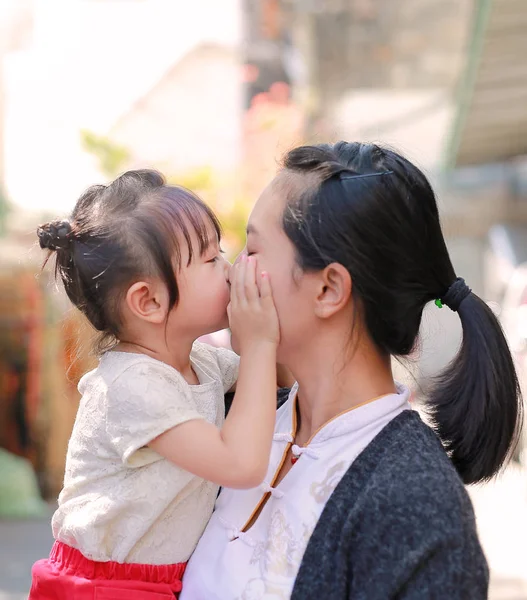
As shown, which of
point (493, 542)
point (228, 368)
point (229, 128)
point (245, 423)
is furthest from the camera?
point (229, 128)

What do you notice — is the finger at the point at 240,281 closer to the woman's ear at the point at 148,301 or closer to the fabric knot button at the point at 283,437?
the woman's ear at the point at 148,301

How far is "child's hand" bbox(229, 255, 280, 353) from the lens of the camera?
1711mm

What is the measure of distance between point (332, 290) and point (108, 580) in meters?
0.66

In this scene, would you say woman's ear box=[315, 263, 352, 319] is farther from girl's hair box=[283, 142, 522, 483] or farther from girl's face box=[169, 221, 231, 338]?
girl's face box=[169, 221, 231, 338]

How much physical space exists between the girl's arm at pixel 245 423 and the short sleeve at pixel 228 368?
28 cm

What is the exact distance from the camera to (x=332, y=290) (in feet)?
5.60

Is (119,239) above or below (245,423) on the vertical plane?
above

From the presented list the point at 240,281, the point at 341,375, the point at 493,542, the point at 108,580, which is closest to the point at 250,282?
the point at 240,281

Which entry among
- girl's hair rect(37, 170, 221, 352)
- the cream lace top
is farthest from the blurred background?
the cream lace top

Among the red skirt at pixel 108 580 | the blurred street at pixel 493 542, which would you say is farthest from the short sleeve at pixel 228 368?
the blurred street at pixel 493 542

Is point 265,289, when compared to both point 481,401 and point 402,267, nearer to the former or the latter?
point 402,267

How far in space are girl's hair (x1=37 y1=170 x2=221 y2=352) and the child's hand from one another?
131 mm

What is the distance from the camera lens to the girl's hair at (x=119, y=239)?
1.80 m

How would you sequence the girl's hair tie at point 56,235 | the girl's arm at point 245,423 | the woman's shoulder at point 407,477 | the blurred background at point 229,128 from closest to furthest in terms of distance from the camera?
the woman's shoulder at point 407,477 < the girl's arm at point 245,423 < the girl's hair tie at point 56,235 < the blurred background at point 229,128
